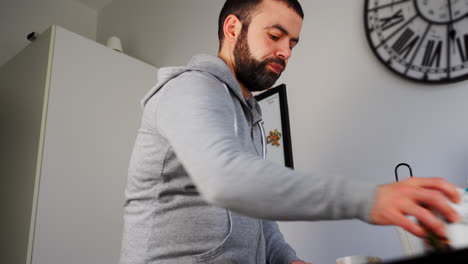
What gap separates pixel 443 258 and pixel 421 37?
45.5 inches

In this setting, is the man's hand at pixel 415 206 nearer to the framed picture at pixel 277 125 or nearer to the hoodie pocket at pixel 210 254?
the hoodie pocket at pixel 210 254

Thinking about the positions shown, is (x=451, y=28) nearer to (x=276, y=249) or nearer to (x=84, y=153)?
(x=276, y=249)

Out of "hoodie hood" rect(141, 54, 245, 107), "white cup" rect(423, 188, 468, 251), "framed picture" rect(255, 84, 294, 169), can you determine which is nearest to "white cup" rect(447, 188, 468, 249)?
"white cup" rect(423, 188, 468, 251)

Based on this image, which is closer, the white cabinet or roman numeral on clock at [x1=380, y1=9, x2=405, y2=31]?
roman numeral on clock at [x1=380, y1=9, x2=405, y2=31]

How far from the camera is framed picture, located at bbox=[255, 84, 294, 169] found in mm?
1615

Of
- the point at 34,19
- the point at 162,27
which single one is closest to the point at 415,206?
the point at 162,27

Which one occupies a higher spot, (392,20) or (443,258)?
(392,20)

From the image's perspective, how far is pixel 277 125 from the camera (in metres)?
1.68

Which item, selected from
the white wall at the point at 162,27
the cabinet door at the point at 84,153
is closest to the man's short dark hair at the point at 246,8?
the white wall at the point at 162,27

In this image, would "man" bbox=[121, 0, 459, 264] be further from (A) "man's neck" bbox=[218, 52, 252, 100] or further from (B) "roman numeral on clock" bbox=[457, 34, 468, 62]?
(B) "roman numeral on clock" bbox=[457, 34, 468, 62]

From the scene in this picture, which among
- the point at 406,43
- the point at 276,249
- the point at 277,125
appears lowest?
the point at 276,249

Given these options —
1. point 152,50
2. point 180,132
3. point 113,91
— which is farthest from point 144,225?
point 152,50

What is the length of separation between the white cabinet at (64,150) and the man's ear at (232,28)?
3.86ft

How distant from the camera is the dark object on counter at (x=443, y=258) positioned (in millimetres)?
302
